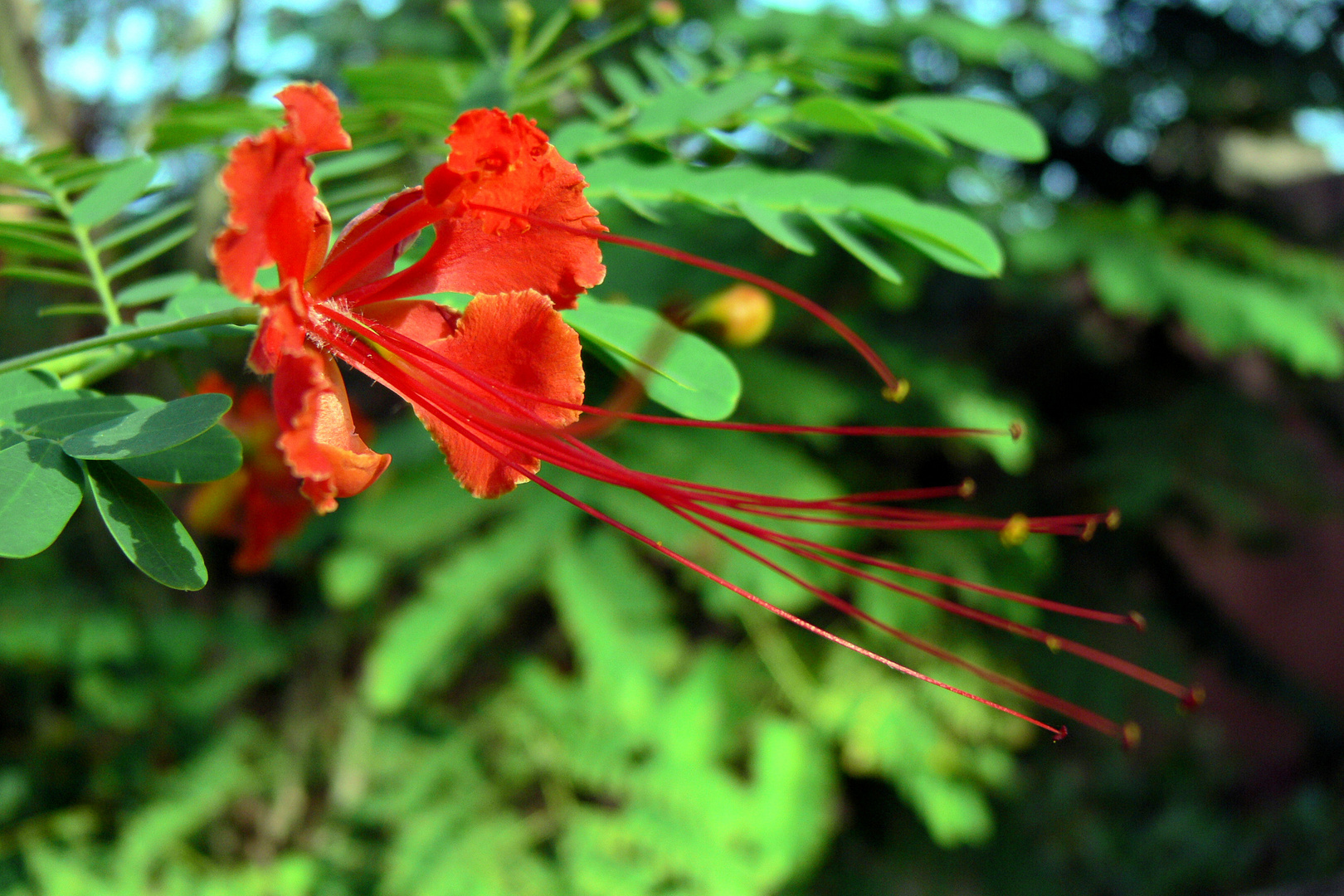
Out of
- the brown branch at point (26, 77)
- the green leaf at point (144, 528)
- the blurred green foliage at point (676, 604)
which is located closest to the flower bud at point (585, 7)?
the blurred green foliage at point (676, 604)

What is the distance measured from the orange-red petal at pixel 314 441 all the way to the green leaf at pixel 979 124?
0.55 m

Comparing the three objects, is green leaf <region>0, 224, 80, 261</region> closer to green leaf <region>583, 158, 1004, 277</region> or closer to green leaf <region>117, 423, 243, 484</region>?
green leaf <region>117, 423, 243, 484</region>

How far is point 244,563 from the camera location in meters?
1.00

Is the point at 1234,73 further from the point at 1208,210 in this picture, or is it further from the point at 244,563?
the point at 244,563

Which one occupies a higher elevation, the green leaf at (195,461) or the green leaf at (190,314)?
the green leaf at (190,314)

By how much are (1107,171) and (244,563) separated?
121 inches

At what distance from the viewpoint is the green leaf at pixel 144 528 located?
1.47 feet

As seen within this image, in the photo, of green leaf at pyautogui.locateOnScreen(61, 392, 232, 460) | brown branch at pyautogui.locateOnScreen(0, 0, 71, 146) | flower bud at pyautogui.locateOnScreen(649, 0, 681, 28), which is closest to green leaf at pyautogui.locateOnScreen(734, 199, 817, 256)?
green leaf at pyautogui.locateOnScreen(61, 392, 232, 460)

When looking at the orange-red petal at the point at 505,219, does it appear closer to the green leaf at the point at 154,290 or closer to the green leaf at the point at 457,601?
the green leaf at the point at 154,290

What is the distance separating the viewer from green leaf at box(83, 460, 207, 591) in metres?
0.45

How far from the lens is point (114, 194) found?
0.68m

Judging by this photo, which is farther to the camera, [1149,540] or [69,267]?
[1149,540]

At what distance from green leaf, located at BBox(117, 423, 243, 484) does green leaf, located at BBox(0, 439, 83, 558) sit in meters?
0.03

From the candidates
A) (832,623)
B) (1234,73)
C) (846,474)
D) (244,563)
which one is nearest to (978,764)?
(832,623)
